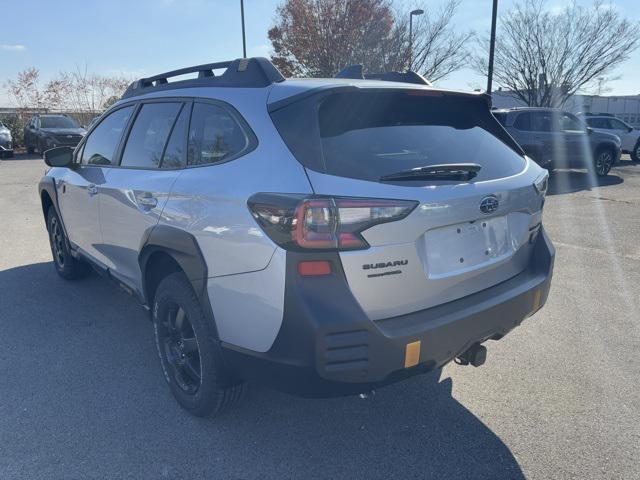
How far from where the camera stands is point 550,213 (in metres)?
8.92

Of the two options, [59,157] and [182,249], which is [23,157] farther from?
[182,249]

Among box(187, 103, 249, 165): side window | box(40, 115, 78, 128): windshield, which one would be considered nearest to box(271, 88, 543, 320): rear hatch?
box(187, 103, 249, 165): side window

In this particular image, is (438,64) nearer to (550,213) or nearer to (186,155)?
(550,213)

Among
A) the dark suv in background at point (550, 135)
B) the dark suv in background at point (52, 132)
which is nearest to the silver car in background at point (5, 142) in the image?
the dark suv in background at point (52, 132)

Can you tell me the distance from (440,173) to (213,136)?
1.20 metres

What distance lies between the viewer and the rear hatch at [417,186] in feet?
7.08

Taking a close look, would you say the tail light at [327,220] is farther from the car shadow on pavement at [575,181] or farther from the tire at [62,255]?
the car shadow on pavement at [575,181]

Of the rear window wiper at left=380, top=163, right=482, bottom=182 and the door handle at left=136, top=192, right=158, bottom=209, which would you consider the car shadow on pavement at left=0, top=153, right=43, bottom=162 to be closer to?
the door handle at left=136, top=192, right=158, bottom=209

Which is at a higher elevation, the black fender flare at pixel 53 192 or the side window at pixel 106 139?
the side window at pixel 106 139

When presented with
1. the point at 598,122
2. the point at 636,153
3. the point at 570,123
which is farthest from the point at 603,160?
the point at 636,153

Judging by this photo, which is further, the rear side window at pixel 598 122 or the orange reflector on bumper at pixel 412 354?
the rear side window at pixel 598 122

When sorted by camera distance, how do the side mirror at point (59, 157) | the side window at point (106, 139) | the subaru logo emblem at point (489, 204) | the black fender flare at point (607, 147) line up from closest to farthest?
the subaru logo emblem at point (489, 204)
the side window at point (106, 139)
the side mirror at point (59, 157)
the black fender flare at point (607, 147)

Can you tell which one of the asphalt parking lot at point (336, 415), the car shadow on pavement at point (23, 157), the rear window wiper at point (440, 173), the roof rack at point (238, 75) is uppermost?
the roof rack at point (238, 75)

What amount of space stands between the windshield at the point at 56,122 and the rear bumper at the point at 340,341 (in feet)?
70.8
